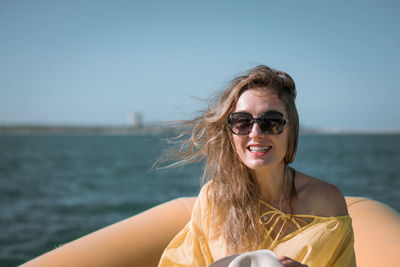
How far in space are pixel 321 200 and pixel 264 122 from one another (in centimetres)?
45

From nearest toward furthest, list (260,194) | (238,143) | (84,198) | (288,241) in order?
(288,241) → (238,143) → (260,194) → (84,198)

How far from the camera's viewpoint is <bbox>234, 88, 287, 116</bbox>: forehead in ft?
5.30

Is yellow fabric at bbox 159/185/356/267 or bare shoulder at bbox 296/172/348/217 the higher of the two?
bare shoulder at bbox 296/172/348/217

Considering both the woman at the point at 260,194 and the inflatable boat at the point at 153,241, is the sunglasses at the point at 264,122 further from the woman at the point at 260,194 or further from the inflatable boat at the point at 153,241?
the inflatable boat at the point at 153,241

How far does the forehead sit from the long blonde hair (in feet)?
0.08

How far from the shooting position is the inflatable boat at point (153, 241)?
1851 mm

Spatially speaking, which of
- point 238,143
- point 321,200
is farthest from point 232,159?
point 321,200

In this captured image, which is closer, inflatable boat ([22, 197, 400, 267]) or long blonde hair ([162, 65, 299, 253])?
long blonde hair ([162, 65, 299, 253])

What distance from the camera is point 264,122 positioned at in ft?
5.20

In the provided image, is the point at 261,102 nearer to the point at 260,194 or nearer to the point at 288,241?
the point at 260,194

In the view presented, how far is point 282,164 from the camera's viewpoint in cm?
175

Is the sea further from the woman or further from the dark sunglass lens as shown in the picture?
the dark sunglass lens

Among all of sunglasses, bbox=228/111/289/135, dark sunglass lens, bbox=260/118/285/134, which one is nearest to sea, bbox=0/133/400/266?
sunglasses, bbox=228/111/289/135

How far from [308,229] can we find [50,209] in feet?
30.9
